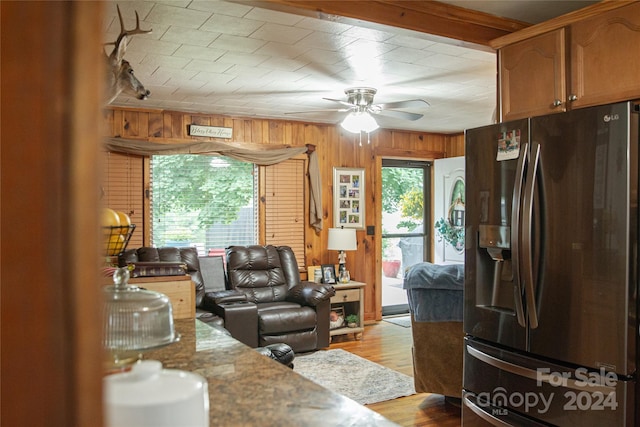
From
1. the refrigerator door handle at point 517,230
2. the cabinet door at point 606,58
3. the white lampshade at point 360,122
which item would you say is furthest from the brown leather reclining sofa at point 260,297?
the cabinet door at point 606,58

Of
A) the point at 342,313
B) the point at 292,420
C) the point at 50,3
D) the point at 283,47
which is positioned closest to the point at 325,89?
the point at 283,47

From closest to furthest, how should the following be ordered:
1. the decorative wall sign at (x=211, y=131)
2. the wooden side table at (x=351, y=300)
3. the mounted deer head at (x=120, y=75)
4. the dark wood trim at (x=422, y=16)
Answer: the mounted deer head at (x=120, y=75) → the dark wood trim at (x=422, y=16) → the decorative wall sign at (x=211, y=131) → the wooden side table at (x=351, y=300)

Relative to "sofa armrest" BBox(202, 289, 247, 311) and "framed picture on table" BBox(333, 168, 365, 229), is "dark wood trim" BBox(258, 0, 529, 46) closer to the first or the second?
"sofa armrest" BBox(202, 289, 247, 311)

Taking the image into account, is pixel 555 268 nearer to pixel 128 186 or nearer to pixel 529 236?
pixel 529 236

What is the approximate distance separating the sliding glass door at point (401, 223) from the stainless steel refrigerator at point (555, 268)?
14.6ft

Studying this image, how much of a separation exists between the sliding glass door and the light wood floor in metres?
0.64

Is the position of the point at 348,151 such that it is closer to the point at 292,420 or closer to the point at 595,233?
the point at 595,233

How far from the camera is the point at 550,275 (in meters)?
2.29

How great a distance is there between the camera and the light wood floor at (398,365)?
3.64 metres

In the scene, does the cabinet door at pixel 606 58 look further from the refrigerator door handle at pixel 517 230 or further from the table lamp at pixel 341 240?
the table lamp at pixel 341 240

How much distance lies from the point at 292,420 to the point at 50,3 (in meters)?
0.99

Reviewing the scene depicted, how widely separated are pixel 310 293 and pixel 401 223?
2.40 metres

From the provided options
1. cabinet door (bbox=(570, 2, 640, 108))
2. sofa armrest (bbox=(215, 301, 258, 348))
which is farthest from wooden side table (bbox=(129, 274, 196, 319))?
sofa armrest (bbox=(215, 301, 258, 348))

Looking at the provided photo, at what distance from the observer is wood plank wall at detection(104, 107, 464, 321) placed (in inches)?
220
